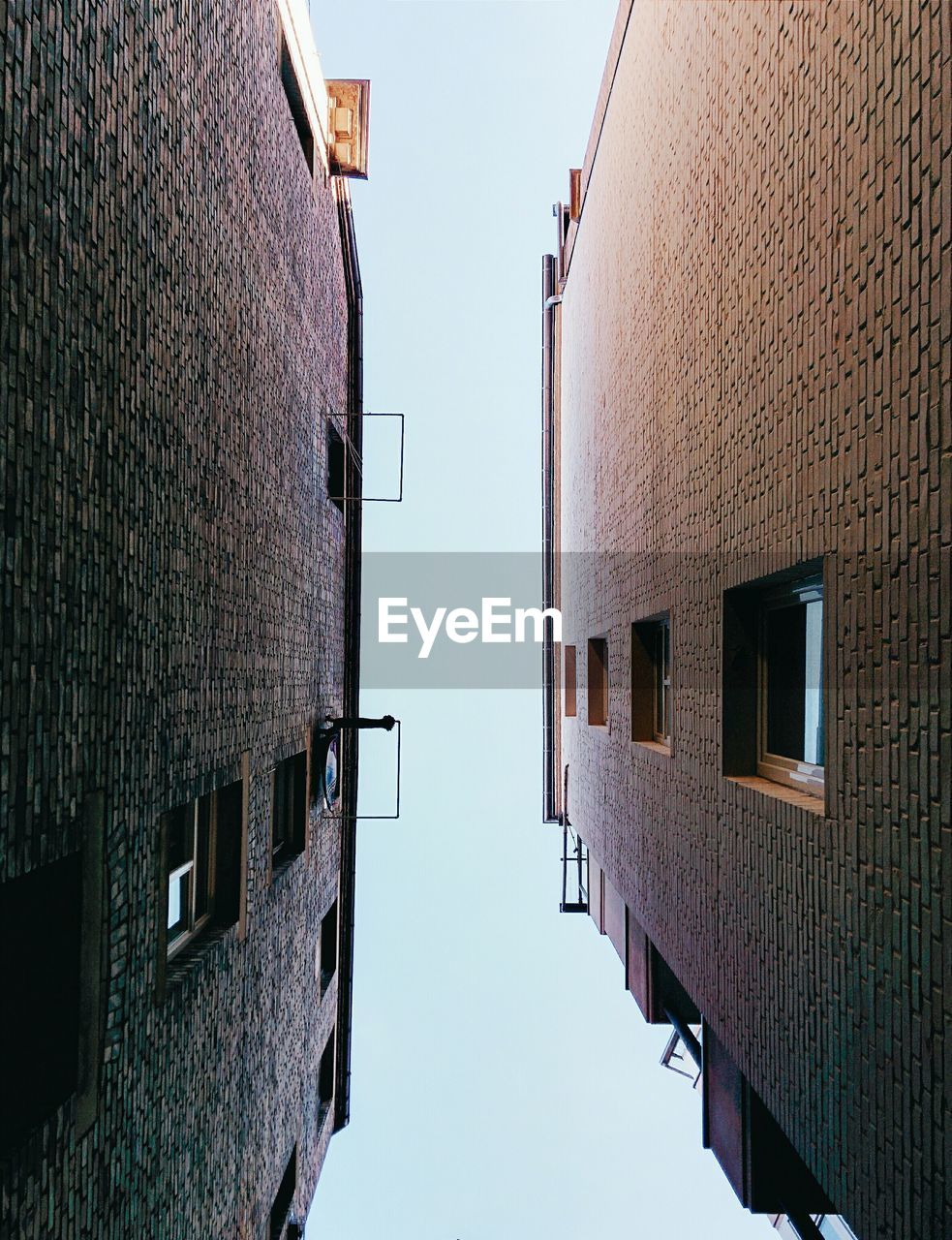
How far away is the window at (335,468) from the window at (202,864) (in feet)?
21.7

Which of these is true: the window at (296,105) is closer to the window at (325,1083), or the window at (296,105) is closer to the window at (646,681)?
the window at (646,681)

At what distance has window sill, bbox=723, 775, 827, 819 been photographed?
505 centimetres

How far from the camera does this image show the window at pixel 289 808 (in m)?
10.2

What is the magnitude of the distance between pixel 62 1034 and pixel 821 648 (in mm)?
5456

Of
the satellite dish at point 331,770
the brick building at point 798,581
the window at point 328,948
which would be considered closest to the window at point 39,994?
the brick building at point 798,581

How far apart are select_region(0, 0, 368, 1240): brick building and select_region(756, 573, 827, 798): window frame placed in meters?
4.69

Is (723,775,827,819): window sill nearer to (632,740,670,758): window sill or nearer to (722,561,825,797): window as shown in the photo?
(722,561,825,797): window

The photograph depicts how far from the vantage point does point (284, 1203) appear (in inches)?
395

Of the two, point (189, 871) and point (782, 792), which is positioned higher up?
point (782, 792)

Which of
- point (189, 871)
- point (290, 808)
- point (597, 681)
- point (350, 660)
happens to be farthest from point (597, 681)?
point (189, 871)

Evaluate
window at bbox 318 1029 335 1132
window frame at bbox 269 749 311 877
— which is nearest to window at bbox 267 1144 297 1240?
window at bbox 318 1029 335 1132

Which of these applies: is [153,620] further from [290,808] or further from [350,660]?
[350,660]

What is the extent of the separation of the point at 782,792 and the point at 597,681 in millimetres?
7808

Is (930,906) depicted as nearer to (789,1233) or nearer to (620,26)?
(789,1233)
